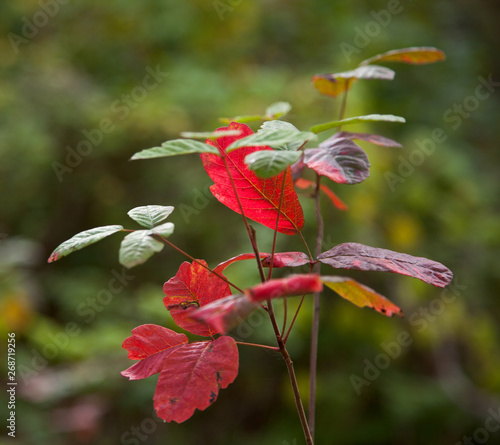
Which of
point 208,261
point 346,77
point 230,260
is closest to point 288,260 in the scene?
point 230,260

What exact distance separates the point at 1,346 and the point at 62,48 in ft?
6.11

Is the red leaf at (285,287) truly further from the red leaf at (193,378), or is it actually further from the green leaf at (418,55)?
the green leaf at (418,55)

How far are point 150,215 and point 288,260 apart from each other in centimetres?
12

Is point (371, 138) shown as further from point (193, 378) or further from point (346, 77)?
point (193, 378)

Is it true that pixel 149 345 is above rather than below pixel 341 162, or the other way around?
below

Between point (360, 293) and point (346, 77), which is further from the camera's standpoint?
point (346, 77)

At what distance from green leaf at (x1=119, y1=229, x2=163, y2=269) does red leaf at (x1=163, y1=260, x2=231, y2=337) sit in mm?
73

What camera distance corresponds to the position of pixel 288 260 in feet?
1.24

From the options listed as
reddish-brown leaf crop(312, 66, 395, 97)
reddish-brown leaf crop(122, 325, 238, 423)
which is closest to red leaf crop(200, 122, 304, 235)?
reddish-brown leaf crop(122, 325, 238, 423)

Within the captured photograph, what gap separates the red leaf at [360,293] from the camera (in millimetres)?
291

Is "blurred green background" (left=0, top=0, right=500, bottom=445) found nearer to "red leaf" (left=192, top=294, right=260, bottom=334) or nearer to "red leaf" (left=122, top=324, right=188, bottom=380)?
"red leaf" (left=122, top=324, right=188, bottom=380)

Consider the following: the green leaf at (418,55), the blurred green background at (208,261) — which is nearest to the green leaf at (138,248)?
the green leaf at (418,55)

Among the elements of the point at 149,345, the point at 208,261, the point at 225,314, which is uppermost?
the point at 225,314

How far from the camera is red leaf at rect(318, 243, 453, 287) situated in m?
0.34
